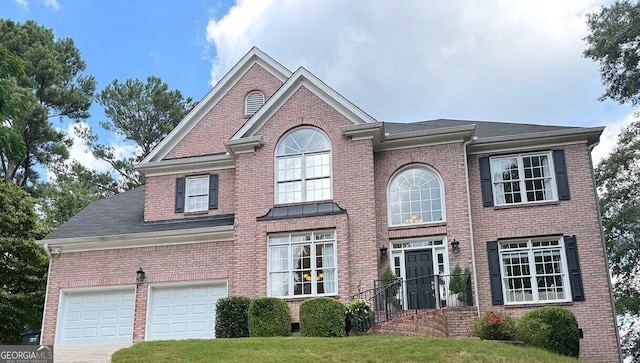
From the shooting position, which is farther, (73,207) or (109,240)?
(73,207)

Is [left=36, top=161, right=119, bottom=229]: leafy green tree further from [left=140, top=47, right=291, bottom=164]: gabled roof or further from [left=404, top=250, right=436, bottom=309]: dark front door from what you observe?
[left=404, top=250, right=436, bottom=309]: dark front door

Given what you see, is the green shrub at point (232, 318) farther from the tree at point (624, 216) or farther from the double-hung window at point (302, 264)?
the tree at point (624, 216)

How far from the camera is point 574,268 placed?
16766mm

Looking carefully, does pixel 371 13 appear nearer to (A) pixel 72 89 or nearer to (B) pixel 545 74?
(B) pixel 545 74

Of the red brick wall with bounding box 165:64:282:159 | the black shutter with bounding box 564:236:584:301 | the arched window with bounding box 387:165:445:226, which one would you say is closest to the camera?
the black shutter with bounding box 564:236:584:301

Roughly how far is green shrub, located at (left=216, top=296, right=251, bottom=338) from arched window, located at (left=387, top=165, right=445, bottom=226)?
4.96 meters

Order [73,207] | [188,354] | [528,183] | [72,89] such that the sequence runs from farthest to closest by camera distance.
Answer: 1. [72,89]
2. [73,207]
3. [528,183]
4. [188,354]

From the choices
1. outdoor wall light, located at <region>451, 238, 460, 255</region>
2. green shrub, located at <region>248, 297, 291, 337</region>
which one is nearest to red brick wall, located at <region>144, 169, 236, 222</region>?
green shrub, located at <region>248, 297, 291, 337</region>

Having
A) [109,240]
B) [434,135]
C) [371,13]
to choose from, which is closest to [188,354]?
[109,240]

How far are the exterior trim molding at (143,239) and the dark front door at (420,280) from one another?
5271mm

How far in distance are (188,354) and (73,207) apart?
22.9m

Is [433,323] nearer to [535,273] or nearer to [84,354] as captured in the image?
[535,273]

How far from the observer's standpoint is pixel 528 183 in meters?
18.0

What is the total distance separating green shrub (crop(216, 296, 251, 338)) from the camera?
1608cm
